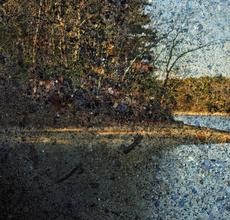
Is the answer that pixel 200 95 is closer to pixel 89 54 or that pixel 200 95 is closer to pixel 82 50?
pixel 89 54

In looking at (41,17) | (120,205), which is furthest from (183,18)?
(120,205)

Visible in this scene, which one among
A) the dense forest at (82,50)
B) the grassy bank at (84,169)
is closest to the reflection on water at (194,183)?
the grassy bank at (84,169)

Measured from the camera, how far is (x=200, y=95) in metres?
30.1

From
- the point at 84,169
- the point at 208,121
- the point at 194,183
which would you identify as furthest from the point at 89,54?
the point at 194,183

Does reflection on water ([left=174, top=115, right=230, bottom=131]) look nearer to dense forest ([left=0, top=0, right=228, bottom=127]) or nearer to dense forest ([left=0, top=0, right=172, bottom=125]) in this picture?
dense forest ([left=0, top=0, right=228, bottom=127])

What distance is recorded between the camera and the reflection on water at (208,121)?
2758 cm

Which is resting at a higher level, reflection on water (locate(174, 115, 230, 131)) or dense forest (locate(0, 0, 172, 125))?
dense forest (locate(0, 0, 172, 125))

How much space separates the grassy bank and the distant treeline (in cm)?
315

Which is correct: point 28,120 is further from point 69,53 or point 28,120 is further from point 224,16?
point 224,16

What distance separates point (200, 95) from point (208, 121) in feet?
7.27

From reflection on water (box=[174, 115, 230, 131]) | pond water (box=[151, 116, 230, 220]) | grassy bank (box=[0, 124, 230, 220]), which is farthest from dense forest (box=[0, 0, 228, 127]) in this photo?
pond water (box=[151, 116, 230, 220])

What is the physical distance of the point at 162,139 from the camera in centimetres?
2489

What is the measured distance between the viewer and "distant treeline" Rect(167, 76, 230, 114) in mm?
29578

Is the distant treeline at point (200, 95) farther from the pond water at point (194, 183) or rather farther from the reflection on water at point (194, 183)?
the reflection on water at point (194, 183)
